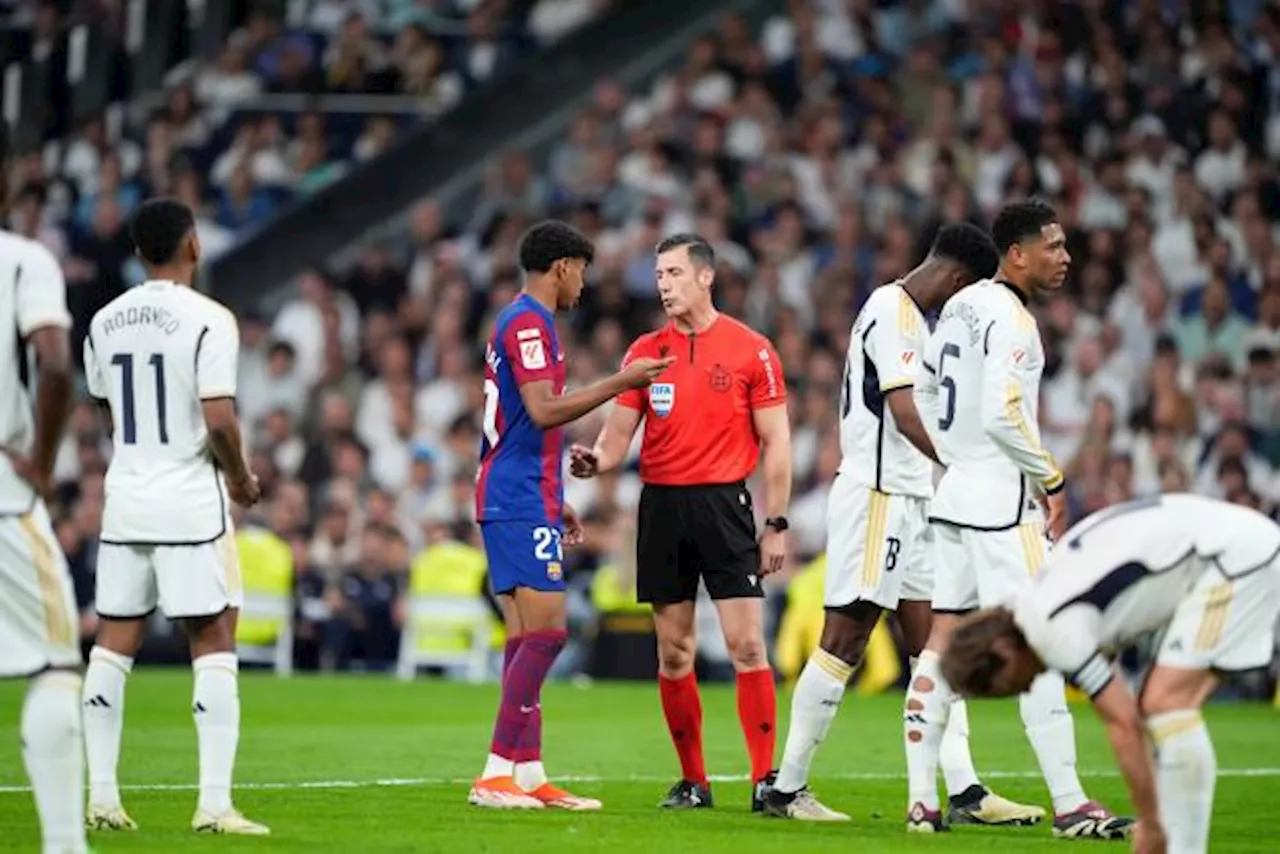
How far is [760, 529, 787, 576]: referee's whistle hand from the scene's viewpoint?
1288 centimetres

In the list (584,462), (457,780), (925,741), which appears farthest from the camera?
(457,780)

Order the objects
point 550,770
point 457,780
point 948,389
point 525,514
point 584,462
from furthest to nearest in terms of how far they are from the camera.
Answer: point 550,770
point 457,780
point 584,462
point 525,514
point 948,389

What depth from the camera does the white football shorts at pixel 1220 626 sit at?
9.37 meters

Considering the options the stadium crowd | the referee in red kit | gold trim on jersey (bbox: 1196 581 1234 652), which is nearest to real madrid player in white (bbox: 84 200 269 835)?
the referee in red kit

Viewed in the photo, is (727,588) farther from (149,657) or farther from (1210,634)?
(149,657)

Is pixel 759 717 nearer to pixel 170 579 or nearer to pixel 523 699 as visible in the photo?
pixel 523 699

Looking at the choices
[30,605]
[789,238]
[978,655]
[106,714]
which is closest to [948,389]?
[978,655]

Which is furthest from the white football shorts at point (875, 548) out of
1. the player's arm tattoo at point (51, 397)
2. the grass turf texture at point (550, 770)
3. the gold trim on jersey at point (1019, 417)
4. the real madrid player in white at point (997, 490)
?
the player's arm tattoo at point (51, 397)

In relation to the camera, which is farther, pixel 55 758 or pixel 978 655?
pixel 978 655

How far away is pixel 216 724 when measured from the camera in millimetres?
11141

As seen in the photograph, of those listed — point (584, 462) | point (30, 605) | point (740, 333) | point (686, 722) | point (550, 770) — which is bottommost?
point (550, 770)

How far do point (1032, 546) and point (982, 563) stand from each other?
9.3 inches

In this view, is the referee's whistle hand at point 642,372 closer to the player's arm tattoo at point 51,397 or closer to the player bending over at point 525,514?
the player bending over at point 525,514

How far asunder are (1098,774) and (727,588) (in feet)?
11.2
